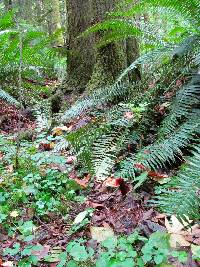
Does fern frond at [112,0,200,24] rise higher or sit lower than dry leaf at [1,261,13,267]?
higher

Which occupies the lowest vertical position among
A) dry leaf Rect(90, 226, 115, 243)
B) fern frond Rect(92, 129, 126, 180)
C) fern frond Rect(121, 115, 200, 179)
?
dry leaf Rect(90, 226, 115, 243)

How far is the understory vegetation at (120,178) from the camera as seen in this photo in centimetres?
190

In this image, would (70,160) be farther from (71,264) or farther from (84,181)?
(71,264)

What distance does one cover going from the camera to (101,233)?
2.14 m

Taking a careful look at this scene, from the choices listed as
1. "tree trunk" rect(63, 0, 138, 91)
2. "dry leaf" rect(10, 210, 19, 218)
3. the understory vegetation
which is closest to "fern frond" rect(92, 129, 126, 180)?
the understory vegetation

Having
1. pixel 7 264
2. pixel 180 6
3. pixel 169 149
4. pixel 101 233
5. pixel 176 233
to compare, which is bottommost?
pixel 7 264

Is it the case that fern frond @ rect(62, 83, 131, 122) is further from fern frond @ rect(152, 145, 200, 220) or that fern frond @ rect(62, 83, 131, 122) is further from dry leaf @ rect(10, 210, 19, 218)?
fern frond @ rect(152, 145, 200, 220)

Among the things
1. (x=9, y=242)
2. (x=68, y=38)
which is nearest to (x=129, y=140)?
(x=9, y=242)

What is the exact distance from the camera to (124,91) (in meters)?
3.27

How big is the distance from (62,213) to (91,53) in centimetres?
243

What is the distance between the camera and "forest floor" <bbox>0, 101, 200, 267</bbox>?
6.77 feet

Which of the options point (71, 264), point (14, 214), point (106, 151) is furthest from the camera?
point (106, 151)

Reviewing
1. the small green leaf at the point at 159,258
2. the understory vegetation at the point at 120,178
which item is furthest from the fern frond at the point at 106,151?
the small green leaf at the point at 159,258

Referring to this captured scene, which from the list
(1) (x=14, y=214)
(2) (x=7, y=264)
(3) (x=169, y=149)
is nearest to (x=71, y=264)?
(2) (x=7, y=264)
